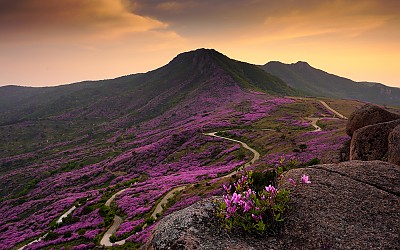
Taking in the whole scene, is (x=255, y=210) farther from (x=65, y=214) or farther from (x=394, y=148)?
(x=65, y=214)

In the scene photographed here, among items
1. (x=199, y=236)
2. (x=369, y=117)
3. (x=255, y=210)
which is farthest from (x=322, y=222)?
(x=369, y=117)

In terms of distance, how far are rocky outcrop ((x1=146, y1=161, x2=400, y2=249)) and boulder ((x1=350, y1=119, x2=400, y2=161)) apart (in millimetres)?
7500

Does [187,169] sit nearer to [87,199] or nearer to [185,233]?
[87,199]

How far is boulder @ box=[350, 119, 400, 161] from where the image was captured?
18.1 meters

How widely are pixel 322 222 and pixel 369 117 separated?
20.7m

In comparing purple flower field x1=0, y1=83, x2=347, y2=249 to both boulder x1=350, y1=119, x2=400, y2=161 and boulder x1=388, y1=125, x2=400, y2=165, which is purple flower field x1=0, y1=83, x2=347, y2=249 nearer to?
boulder x1=350, y1=119, x2=400, y2=161

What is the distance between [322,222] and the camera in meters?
9.33

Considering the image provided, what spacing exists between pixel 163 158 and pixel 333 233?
8028 cm

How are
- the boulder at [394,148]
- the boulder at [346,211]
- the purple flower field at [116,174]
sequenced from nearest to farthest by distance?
the boulder at [346,211], the boulder at [394,148], the purple flower field at [116,174]

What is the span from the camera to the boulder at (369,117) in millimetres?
24297

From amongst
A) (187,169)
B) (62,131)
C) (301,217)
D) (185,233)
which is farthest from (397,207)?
(62,131)

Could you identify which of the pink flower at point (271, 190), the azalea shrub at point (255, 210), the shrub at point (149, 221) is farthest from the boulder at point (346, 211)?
the shrub at point (149, 221)

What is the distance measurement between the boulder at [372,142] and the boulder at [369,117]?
20.8 ft

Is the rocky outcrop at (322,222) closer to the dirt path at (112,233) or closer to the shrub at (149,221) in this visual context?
the dirt path at (112,233)
